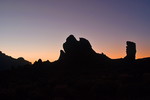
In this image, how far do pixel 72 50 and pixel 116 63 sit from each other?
14.3 metres

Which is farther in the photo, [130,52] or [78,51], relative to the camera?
[130,52]

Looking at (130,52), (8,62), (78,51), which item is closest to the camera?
(78,51)

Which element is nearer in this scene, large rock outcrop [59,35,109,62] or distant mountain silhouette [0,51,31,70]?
large rock outcrop [59,35,109,62]

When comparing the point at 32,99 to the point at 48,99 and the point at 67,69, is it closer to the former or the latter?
the point at 48,99

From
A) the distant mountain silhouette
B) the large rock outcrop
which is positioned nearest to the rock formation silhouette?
the large rock outcrop

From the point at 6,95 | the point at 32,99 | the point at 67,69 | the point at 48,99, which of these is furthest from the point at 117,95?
the point at 67,69

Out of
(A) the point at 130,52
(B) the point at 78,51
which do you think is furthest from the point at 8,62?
(A) the point at 130,52

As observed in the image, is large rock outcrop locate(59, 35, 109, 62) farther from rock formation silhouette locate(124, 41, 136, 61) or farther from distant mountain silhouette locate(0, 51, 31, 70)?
distant mountain silhouette locate(0, 51, 31, 70)

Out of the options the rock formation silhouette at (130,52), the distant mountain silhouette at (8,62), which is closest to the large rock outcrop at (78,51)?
the rock formation silhouette at (130,52)

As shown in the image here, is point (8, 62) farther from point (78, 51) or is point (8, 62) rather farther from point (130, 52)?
point (130, 52)

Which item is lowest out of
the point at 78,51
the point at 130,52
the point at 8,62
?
the point at 78,51

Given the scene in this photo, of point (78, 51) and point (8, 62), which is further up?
point (8, 62)

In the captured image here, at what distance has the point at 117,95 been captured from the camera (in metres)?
23.8

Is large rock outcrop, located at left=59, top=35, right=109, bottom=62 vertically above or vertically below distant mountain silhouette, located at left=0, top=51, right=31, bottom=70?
below
